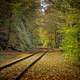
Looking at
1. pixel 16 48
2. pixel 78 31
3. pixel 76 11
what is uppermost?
pixel 76 11

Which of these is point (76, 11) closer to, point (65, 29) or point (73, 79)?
point (65, 29)

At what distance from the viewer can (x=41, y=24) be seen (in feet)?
223

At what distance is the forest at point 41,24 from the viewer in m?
17.5

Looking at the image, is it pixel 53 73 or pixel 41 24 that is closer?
pixel 53 73

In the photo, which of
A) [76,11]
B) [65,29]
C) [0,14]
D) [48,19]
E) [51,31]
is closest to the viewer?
[76,11]

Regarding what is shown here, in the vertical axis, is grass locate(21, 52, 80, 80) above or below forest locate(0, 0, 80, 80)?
below

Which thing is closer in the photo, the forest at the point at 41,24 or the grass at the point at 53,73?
the grass at the point at 53,73

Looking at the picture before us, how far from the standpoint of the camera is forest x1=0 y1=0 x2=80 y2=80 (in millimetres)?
17500

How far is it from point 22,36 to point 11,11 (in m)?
12.1

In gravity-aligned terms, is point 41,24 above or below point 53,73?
above

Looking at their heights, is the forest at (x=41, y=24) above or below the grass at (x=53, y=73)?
above

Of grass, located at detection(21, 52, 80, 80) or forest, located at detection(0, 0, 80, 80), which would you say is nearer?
grass, located at detection(21, 52, 80, 80)

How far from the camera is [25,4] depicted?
Result: 151 ft

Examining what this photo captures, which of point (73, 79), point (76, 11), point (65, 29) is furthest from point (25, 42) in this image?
point (73, 79)
